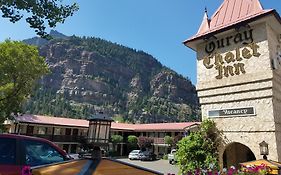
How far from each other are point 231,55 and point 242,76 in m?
1.08

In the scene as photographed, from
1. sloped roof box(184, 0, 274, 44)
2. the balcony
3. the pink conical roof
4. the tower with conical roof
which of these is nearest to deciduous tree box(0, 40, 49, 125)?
sloped roof box(184, 0, 274, 44)

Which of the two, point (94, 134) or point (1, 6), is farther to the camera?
point (1, 6)

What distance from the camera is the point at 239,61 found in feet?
33.4

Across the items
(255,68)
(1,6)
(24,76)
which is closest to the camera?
(1,6)

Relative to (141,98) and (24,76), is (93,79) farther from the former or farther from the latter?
(24,76)

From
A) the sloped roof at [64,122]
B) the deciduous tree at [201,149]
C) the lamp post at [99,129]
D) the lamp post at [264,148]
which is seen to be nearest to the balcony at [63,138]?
the sloped roof at [64,122]

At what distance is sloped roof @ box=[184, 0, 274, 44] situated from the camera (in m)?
9.92

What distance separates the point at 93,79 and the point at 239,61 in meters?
124

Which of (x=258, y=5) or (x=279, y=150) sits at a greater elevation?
(x=258, y=5)

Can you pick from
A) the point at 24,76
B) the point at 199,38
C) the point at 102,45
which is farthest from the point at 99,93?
the point at 199,38

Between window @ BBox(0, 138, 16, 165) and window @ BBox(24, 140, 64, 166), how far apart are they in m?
0.24

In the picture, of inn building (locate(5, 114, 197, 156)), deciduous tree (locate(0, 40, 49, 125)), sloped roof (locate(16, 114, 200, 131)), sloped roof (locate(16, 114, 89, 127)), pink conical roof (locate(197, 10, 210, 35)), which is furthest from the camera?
inn building (locate(5, 114, 197, 156))

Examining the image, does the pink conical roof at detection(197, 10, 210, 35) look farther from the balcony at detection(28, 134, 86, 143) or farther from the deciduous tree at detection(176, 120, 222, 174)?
the balcony at detection(28, 134, 86, 143)

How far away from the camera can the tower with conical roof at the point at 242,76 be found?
917cm
